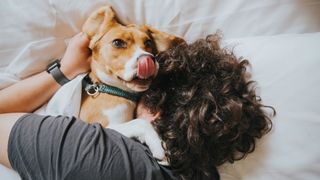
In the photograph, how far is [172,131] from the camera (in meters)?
0.81

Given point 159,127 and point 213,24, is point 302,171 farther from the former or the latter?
point 213,24

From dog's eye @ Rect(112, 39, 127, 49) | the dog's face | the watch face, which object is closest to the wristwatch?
the watch face

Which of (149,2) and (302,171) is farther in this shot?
(149,2)

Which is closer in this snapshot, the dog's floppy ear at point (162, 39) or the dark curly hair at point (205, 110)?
the dark curly hair at point (205, 110)

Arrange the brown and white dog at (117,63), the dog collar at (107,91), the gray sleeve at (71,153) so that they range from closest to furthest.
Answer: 1. the gray sleeve at (71,153)
2. the brown and white dog at (117,63)
3. the dog collar at (107,91)

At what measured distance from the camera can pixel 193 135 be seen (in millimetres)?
771

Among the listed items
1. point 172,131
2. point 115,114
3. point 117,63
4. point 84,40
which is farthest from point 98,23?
point 172,131

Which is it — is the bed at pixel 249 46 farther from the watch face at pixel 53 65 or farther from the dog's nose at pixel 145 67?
the dog's nose at pixel 145 67

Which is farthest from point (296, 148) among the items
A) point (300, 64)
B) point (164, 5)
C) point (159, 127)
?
point (164, 5)

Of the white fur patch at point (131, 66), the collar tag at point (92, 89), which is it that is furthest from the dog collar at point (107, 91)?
the white fur patch at point (131, 66)

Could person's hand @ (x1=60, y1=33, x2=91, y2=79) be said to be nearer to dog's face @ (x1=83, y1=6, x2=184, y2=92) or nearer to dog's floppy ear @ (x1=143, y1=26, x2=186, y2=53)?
dog's face @ (x1=83, y1=6, x2=184, y2=92)

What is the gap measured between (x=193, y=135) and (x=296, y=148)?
257 millimetres

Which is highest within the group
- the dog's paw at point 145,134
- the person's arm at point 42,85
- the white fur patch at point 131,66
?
the white fur patch at point 131,66

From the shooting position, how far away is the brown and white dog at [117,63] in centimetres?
82
